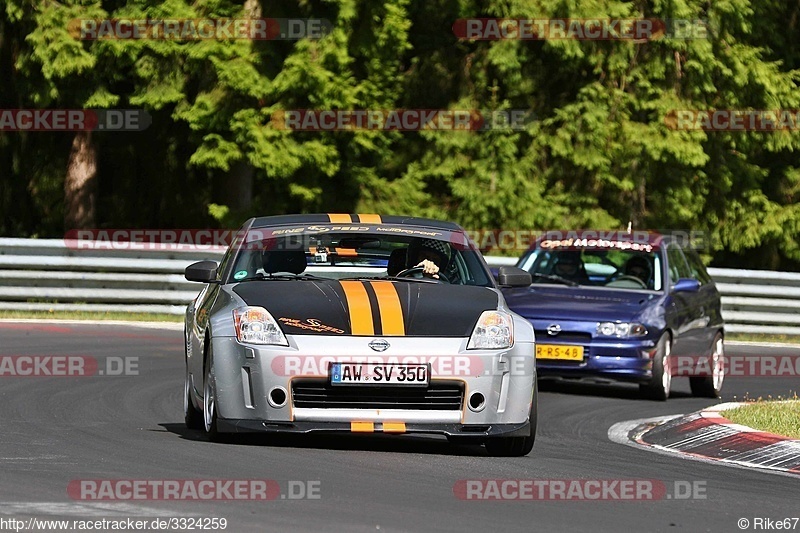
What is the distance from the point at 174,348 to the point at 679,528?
36.6ft

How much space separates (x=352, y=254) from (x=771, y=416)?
3473 millimetres

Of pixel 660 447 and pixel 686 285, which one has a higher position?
pixel 686 285

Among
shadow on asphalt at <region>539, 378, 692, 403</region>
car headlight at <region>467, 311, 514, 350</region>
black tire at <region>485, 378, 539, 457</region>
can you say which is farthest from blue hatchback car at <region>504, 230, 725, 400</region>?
car headlight at <region>467, 311, 514, 350</region>

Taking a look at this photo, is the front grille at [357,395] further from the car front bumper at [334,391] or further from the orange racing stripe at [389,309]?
the orange racing stripe at [389,309]

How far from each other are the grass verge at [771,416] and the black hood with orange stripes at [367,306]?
8.74ft

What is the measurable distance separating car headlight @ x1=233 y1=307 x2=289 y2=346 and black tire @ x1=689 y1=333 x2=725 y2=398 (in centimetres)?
758

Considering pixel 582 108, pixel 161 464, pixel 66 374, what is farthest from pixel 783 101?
pixel 161 464

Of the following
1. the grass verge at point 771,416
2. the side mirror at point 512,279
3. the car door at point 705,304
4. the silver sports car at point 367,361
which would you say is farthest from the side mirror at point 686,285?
the silver sports car at point 367,361

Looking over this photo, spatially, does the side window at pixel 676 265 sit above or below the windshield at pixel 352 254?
below

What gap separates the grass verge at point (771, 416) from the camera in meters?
11.7

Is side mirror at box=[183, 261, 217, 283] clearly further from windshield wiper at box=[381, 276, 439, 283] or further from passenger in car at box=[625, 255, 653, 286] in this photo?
passenger in car at box=[625, 255, 653, 286]

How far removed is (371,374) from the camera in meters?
9.34

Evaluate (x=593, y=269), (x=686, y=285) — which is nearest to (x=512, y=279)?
(x=686, y=285)

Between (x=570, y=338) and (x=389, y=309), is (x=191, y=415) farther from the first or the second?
(x=570, y=338)
